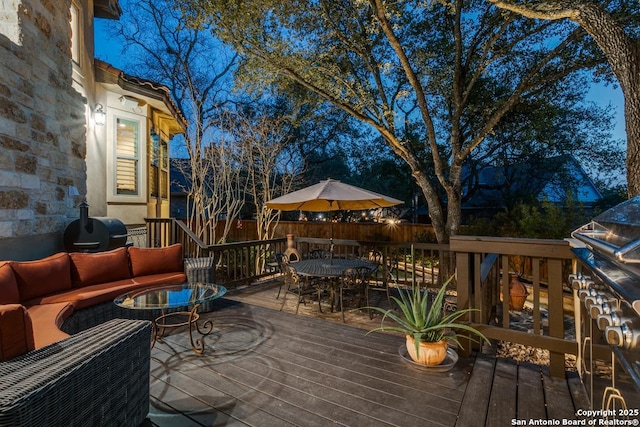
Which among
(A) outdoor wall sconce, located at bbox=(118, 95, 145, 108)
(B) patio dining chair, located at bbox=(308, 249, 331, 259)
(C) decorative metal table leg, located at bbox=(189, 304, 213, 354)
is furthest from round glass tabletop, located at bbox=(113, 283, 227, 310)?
(A) outdoor wall sconce, located at bbox=(118, 95, 145, 108)

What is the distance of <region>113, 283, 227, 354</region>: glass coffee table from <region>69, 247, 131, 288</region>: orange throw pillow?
767 millimetres

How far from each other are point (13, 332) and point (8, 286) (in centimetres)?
184

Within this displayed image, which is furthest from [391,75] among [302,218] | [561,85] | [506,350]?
[506,350]

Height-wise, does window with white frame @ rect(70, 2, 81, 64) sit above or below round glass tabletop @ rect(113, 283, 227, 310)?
above

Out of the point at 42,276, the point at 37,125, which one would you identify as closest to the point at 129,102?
the point at 37,125

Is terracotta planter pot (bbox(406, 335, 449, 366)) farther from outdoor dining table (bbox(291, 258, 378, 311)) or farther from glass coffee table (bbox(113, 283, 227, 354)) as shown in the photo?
glass coffee table (bbox(113, 283, 227, 354))

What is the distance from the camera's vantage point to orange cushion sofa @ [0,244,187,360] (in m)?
2.43

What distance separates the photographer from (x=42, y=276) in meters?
3.35

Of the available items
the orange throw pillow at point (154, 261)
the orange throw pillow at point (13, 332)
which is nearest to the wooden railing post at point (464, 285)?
the orange throw pillow at point (13, 332)

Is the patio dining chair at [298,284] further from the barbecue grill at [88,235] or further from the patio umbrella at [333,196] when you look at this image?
the barbecue grill at [88,235]

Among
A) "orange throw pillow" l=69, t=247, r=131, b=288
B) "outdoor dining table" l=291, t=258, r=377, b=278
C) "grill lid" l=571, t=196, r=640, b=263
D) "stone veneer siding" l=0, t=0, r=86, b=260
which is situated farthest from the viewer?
"outdoor dining table" l=291, t=258, r=377, b=278

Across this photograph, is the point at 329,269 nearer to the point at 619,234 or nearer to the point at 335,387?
the point at 335,387

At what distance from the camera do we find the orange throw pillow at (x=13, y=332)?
1.54m

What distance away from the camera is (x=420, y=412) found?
2062 mm
